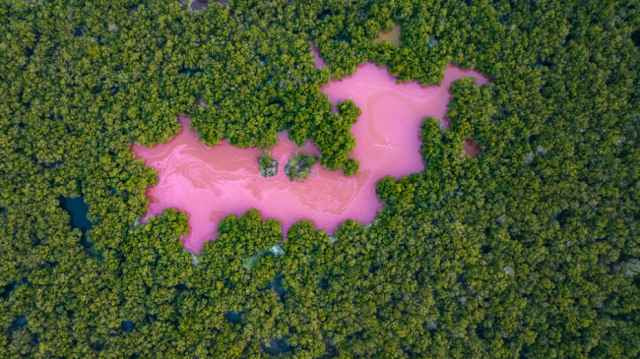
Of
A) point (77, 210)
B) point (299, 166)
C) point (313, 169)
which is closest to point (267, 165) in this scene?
point (299, 166)

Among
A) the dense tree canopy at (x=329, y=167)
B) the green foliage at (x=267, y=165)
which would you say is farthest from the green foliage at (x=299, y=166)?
the dense tree canopy at (x=329, y=167)

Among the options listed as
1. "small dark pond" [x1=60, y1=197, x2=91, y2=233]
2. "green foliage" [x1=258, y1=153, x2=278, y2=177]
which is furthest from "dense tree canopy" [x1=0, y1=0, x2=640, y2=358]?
"green foliage" [x1=258, y1=153, x2=278, y2=177]

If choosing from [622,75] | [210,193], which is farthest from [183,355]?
[622,75]

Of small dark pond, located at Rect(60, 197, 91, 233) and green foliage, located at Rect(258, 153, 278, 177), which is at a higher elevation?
green foliage, located at Rect(258, 153, 278, 177)

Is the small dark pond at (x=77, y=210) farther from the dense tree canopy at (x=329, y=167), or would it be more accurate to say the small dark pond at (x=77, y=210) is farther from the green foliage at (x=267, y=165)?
the green foliage at (x=267, y=165)

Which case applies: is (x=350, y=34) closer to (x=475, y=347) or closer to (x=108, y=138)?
(x=108, y=138)

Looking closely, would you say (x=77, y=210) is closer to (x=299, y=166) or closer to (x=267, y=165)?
(x=267, y=165)

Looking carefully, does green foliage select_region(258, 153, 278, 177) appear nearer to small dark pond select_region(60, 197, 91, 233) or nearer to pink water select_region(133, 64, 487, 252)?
pink water select_region(133, 64, 487, 252)
